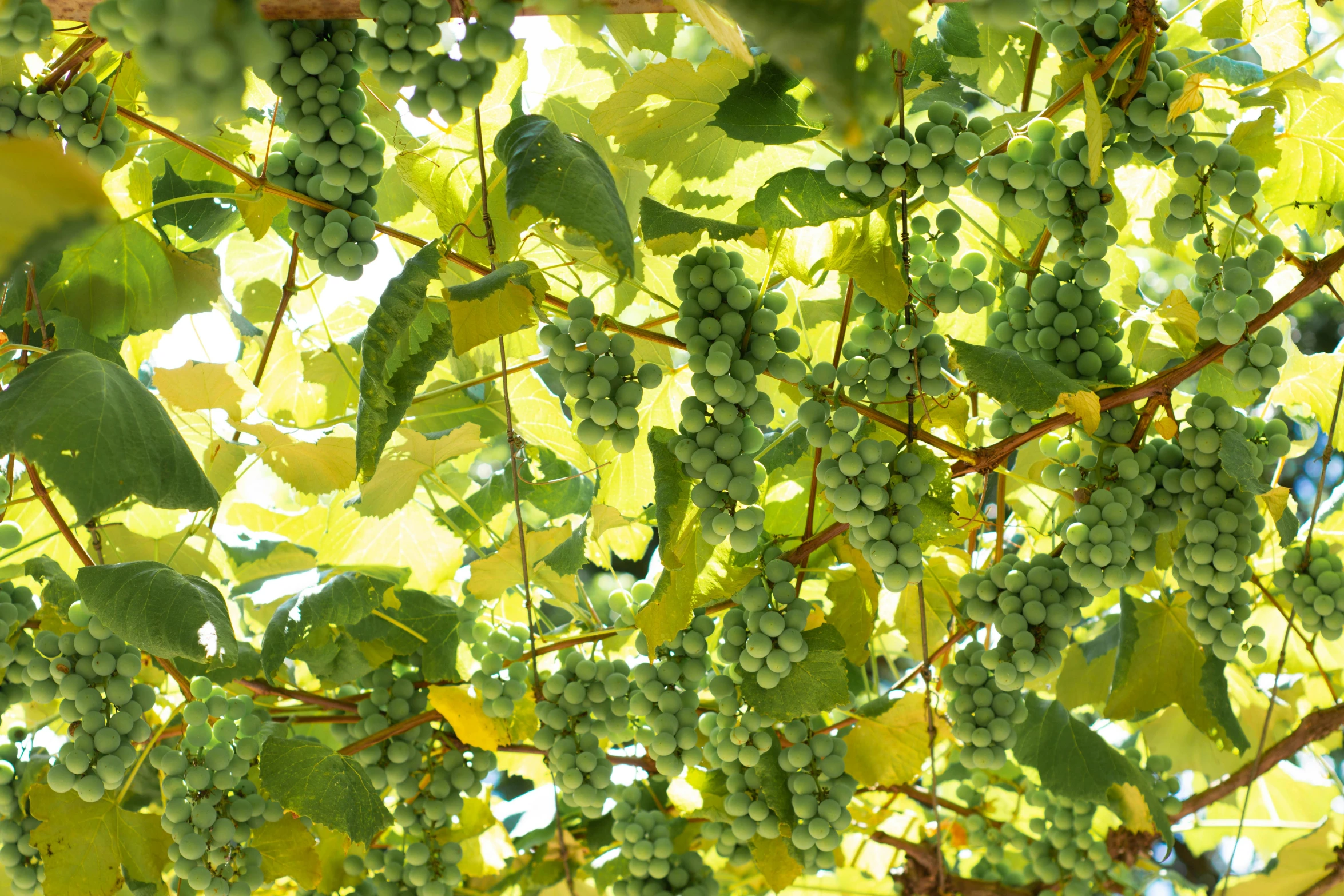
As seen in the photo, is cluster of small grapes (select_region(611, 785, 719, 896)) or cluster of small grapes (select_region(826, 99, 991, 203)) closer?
cluster of small grapes (select_region(826, 99, 991, 203))

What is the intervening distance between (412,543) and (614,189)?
2.37 ft

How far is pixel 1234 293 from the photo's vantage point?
101 centimetres

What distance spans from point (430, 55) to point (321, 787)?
2.67ft

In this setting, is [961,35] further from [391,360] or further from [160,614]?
[160,614]

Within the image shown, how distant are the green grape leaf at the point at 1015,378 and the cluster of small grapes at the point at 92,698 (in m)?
0.99

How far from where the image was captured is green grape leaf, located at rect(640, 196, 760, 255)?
0.90 meters

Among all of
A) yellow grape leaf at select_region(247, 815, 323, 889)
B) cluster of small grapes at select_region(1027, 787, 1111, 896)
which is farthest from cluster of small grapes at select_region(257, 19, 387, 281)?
cluster of small grapes at select_region(1027, 787, 1111, 896)

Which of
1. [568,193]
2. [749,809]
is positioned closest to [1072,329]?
[568,193]

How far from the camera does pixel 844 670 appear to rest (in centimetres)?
108

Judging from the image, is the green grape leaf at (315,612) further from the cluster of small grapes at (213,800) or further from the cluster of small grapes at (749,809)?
the cluster of small grapes at (749,809)

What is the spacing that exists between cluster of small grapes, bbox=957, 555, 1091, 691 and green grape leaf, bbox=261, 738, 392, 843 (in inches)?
29.3

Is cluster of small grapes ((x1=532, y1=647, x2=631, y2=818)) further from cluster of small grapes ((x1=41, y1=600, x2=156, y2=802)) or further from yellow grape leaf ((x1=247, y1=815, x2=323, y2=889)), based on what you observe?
cluster of small grapes ((x1=41, y1=600, x2=156, y2=802))

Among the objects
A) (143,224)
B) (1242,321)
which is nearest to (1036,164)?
(1242,321)

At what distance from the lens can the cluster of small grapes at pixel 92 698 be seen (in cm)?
108
